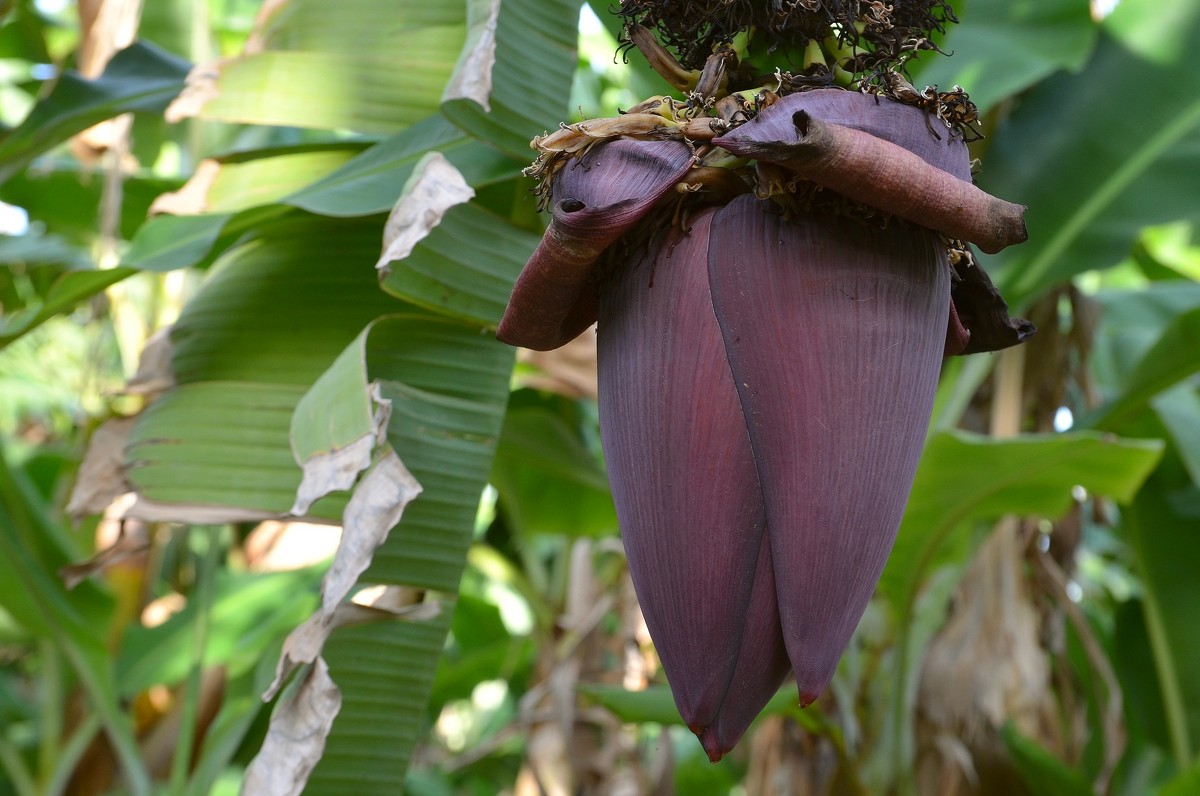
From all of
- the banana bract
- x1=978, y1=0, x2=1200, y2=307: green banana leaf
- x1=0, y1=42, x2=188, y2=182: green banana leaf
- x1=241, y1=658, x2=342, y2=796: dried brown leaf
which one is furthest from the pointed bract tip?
x1=978, y1=0, x2=1200, y2=307: green banana leaf

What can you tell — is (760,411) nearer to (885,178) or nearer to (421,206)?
(885,178)

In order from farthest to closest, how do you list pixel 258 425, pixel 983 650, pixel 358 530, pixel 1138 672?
pixel 1138 672 → pixel 983 650 → pixel 258 425 → pixel 358 530

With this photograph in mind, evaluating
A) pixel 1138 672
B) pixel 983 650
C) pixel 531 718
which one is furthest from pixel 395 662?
pixel 1138 672

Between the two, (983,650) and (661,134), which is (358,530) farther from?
(983,650)

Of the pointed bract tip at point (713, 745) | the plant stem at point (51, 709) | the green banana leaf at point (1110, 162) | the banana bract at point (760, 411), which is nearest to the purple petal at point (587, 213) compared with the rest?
the banana bract at point (760, 411)

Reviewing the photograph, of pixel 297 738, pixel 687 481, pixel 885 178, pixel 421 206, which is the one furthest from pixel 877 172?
pixel 297 738

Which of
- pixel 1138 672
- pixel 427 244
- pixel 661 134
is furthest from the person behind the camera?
pixel 1138 672

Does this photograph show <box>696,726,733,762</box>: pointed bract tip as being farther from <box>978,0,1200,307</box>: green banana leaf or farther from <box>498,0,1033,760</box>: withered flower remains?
<box>978,0,1200,307</box>: green banana leaf
